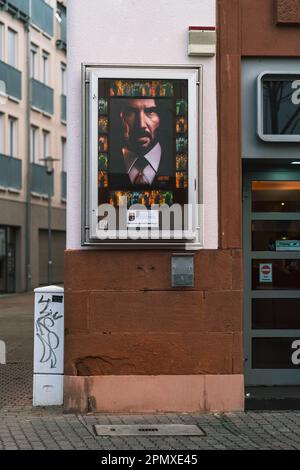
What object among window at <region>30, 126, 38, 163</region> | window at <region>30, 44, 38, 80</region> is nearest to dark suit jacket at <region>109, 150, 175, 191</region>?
window at <region>30, 126, 38, 163</region>

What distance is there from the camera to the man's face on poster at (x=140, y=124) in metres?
7.52

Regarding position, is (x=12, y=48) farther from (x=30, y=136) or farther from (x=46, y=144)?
(x=46, y=144)

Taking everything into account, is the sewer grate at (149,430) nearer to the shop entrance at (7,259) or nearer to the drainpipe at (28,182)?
the shop entrance at (7,259)

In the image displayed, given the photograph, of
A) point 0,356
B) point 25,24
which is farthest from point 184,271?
point 25,24

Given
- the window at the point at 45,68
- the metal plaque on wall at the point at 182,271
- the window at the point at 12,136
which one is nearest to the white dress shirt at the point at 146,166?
the metal plaque on wall at the point at 182,271

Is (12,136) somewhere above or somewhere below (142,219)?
above

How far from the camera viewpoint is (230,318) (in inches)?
297

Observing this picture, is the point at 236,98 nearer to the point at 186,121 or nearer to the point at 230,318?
the point at 186,121

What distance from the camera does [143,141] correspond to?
7.52 meters

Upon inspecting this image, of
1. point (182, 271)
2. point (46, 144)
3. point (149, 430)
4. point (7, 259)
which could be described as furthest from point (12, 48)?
point (149, 430)

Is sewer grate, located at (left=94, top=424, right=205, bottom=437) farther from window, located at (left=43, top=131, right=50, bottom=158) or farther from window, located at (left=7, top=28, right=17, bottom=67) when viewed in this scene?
window, located at (left=43, top=131, right=50, bottom=158)

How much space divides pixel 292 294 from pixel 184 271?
63.3 inches

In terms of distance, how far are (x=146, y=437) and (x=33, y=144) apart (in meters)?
25.1

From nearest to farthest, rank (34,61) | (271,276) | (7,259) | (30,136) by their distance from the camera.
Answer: (271,276), (7,259), (30,136), (34,61)
